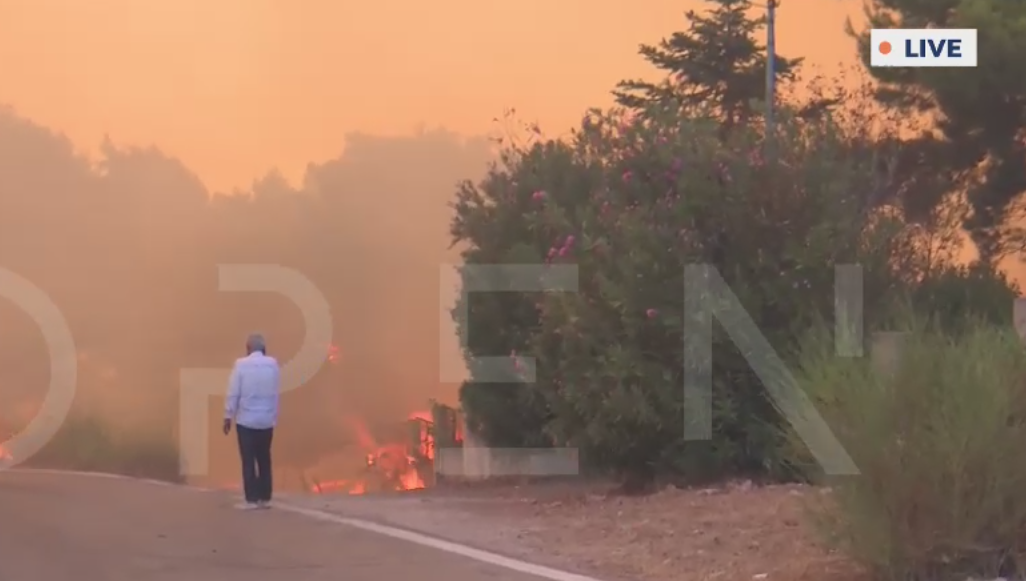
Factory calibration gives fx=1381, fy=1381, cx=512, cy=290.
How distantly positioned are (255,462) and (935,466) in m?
6.83

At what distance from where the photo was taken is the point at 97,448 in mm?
23484

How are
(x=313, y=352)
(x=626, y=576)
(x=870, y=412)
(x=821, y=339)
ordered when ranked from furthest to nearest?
(x=313, y=352) < (x=821, y=339) < (x=626, y=576) < (x=870, y=412)

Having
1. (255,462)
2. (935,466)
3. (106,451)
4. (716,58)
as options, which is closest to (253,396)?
(255,462)

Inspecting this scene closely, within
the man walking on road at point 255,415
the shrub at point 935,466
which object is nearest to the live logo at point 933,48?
the man walking on road at point 255,415

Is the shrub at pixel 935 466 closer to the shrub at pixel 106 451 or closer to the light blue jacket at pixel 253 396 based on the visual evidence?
the light blue jacket at pixel 253 396

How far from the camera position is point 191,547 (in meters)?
9.99

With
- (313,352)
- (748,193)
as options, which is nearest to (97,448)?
(313,352)

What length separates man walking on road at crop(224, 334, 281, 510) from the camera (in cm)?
1279

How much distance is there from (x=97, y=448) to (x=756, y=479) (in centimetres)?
1385

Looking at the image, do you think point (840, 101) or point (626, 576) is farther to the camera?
point (840, 101)

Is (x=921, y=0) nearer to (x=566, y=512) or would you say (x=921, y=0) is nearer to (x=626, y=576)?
(x=566, y=512)

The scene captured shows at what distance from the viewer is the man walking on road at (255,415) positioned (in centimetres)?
1279

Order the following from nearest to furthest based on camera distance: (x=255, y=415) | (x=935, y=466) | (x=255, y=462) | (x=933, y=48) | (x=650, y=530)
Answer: (x=935, y=466)
(x=650, y=530)
(x=255, y=462)
(x=255, y=415)
(x=933, y=48)

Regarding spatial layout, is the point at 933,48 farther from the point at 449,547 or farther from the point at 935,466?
the point at 935,466
